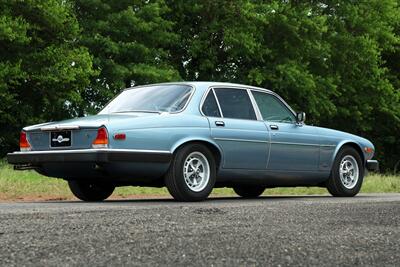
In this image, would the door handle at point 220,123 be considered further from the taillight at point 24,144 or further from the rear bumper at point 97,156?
the taillight at point 24,144

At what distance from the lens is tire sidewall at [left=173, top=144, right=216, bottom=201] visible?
8.95 metres

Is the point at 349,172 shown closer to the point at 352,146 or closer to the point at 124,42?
the point at 352,146

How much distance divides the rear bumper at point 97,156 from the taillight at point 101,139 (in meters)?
0.07

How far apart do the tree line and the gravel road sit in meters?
20.1

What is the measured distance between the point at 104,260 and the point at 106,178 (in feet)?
15.6

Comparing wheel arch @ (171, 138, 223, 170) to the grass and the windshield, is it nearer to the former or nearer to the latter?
the windshield

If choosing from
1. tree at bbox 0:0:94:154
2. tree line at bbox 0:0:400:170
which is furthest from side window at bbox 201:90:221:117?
tree at bbox 0:0:94:154

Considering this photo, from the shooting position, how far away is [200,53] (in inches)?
1305

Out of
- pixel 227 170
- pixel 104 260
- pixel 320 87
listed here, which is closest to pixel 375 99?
pixel 320 87

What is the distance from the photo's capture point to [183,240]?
202 inches

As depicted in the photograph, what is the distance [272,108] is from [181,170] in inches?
88.1

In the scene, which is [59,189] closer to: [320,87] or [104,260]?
[104,260]

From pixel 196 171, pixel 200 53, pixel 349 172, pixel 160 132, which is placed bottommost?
pixel 349 172

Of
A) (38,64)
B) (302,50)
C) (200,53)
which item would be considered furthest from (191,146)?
(302,50)
